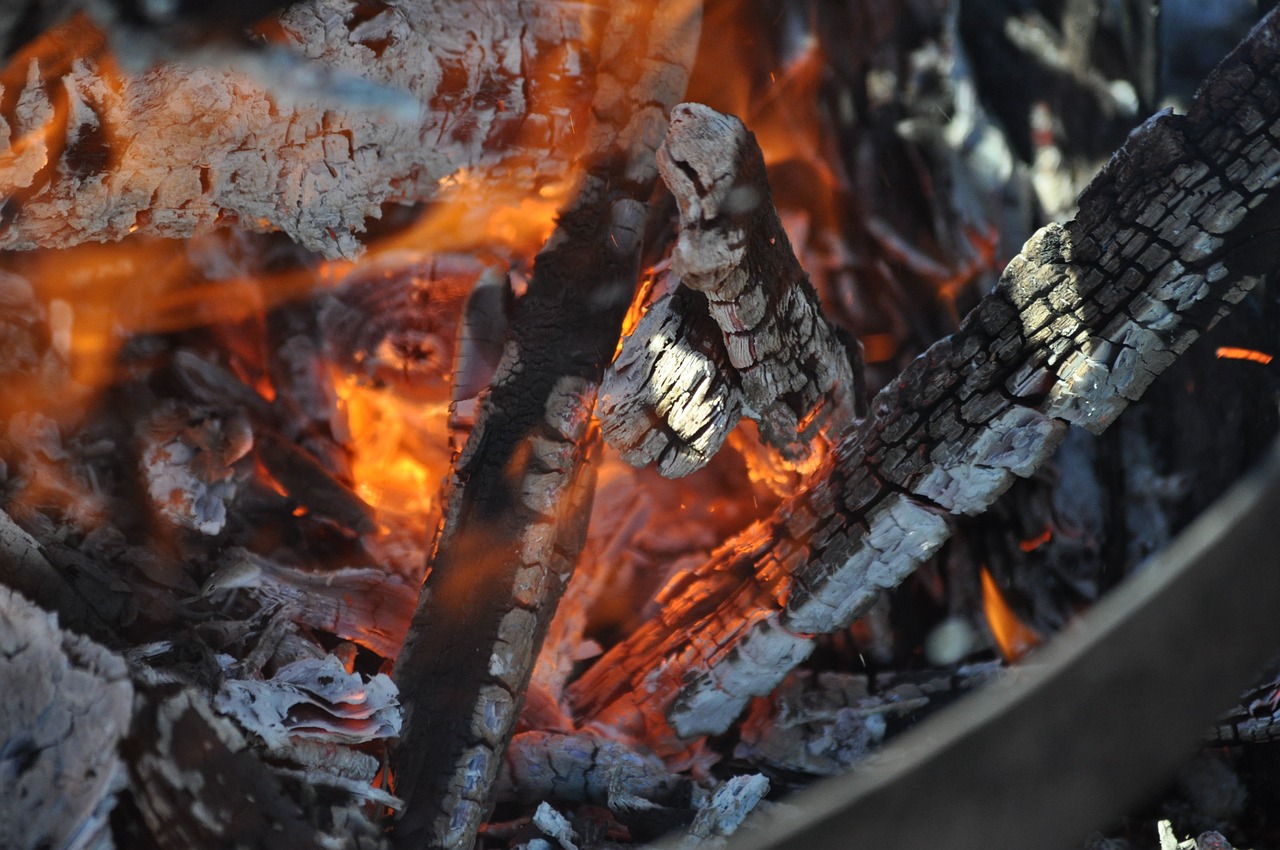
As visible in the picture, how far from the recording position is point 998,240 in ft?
7.14

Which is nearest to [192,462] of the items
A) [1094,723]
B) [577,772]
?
[577,772]

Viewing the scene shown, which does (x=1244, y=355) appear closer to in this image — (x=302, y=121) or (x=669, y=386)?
(x=669, y=386)

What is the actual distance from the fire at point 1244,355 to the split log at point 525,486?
1.44m

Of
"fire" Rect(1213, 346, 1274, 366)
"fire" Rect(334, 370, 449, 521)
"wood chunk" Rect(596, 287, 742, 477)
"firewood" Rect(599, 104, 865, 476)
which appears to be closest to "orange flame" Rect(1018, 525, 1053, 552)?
"fire" Rect(1213, 346, 1274, 366)

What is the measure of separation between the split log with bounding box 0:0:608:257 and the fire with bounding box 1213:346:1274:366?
66.5 inches

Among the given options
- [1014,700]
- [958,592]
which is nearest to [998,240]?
[958,592]

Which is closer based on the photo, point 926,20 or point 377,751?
point 377,751

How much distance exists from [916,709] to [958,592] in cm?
40

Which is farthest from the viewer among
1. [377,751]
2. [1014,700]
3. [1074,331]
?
[377,751]

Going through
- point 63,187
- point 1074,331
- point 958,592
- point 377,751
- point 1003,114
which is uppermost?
point 1003,114

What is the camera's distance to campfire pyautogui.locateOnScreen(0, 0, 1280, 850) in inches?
54.3

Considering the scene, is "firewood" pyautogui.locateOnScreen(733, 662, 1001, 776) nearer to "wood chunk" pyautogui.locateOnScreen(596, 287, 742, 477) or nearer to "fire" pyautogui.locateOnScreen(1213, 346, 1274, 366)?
"wood chunk" pyautogui.locateOnScreen(596, 287, 742, 477)

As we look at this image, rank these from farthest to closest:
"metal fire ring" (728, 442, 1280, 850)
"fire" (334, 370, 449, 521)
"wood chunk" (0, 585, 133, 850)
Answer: "fire" (334, 370, 449, 521), "wood chunk" (0, 585, 133, 850), "metal fire ring" (728, 442, 1280, 850)

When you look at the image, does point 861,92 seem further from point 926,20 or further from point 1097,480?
point 1097,480
